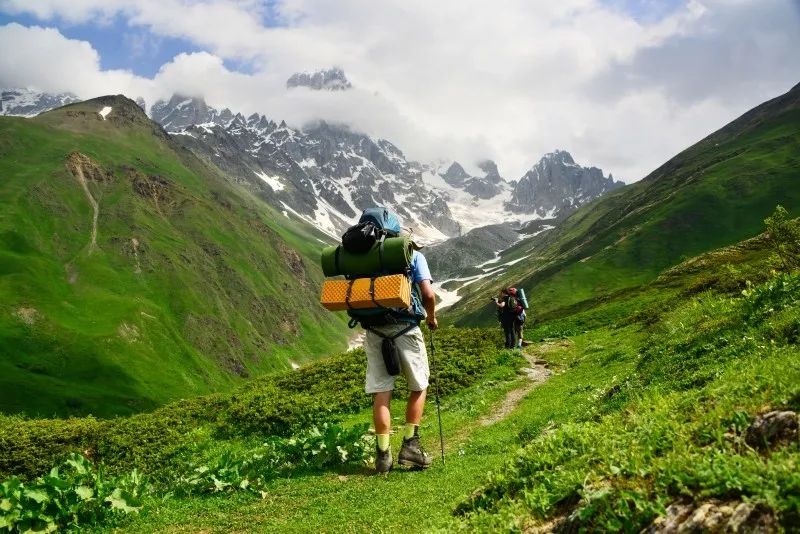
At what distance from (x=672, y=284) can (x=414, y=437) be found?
5348 centimetres

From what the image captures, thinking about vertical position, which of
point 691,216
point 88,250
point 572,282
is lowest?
point 572,282

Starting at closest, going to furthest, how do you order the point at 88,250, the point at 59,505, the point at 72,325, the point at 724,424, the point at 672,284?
the point at 724,424 → the point at 59,505 → the point at 672,284 → the point at 72,325 → the point at 88,250

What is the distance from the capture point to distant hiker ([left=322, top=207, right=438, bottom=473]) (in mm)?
11852

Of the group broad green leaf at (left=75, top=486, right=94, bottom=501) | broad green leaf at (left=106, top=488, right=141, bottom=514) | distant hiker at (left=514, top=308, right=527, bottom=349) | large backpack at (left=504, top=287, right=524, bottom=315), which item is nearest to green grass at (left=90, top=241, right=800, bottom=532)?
broad green leaf at (left=106, top=488, right=141, bottom=514)

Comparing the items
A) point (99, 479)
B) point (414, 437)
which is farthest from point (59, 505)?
point (414, 437)

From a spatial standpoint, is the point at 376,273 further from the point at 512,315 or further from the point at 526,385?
the point at 512,315

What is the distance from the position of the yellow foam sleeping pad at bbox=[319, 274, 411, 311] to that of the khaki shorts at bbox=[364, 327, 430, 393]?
3.57ft

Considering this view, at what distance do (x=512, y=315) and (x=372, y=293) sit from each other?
22638 mm

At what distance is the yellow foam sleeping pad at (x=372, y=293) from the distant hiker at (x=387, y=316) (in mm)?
56

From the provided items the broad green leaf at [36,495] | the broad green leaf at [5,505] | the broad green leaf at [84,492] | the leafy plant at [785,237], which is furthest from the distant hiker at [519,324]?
the broad green leaf at [5,505]

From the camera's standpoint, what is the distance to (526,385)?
945 inches

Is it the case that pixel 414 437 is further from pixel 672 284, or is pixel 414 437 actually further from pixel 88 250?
pixel 88 250

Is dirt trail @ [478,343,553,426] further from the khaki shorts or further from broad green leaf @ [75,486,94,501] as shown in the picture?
broad green leaf @ [75,486,94,501]

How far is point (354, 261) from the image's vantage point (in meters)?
12.0
